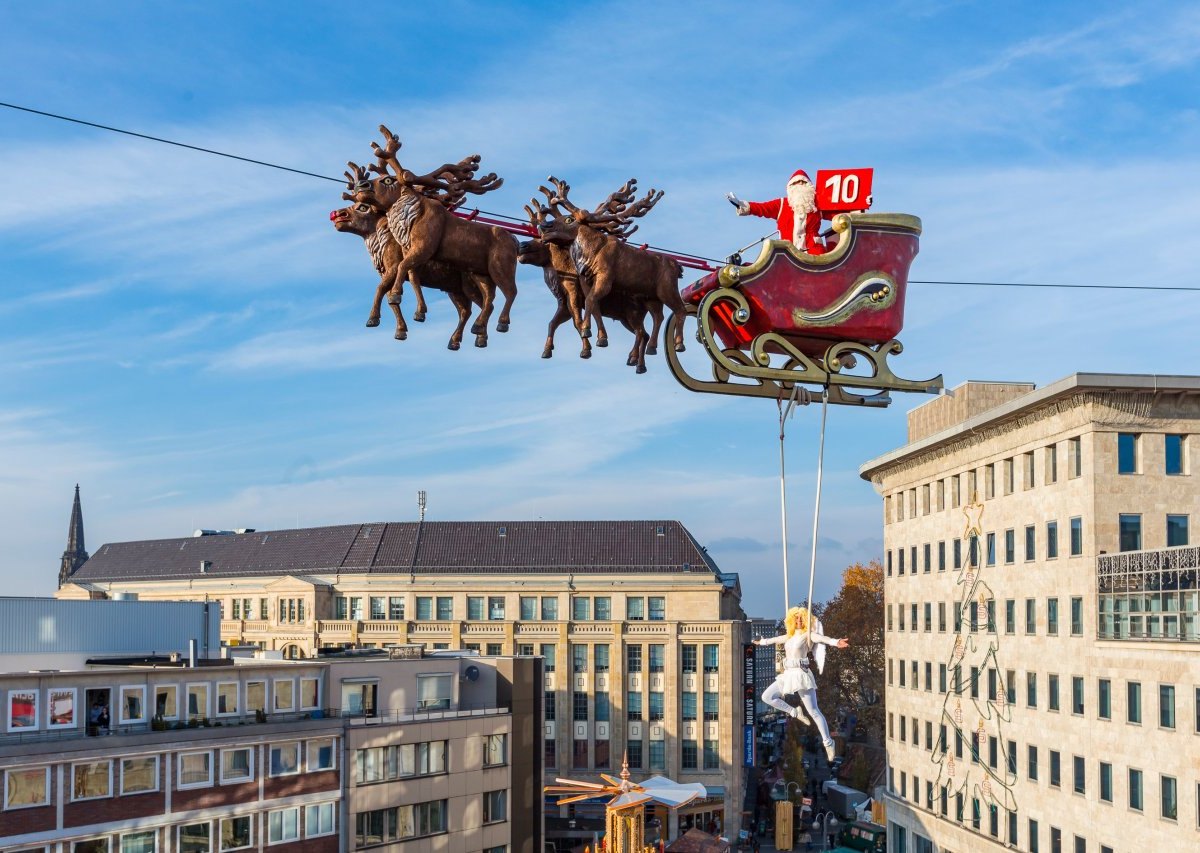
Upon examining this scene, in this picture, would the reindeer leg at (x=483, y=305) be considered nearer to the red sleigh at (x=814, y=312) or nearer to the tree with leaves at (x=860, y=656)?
the red sleigh at (x=814, y=312)

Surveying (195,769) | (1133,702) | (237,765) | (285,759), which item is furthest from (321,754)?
(1133,702)

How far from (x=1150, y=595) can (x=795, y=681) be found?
42.3 metres

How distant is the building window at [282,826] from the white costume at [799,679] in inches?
2022

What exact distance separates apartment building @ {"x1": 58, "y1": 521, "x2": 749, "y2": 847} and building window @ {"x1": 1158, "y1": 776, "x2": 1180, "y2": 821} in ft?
194

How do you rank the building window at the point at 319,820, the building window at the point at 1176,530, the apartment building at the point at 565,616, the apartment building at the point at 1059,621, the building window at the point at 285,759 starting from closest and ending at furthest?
the apartment building at the point at 1059,621, the building window at the point at 1176,530, the building window at the point at 285,759, the building window at the point at 319,820, the apartment building at the point at 565,616

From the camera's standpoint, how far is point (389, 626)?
12412cm

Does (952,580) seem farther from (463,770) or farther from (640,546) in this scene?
(640,546)

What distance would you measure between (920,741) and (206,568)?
88.3m

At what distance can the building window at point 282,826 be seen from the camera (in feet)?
204

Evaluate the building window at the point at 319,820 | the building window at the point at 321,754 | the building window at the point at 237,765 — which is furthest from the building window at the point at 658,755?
the building window at the point at 237,765

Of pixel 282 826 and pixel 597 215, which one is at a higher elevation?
pixel 597 215

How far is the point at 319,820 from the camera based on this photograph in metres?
64.4

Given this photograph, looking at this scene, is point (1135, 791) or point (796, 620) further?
point (1135, 791)

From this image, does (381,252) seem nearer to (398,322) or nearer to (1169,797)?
(398,322)
